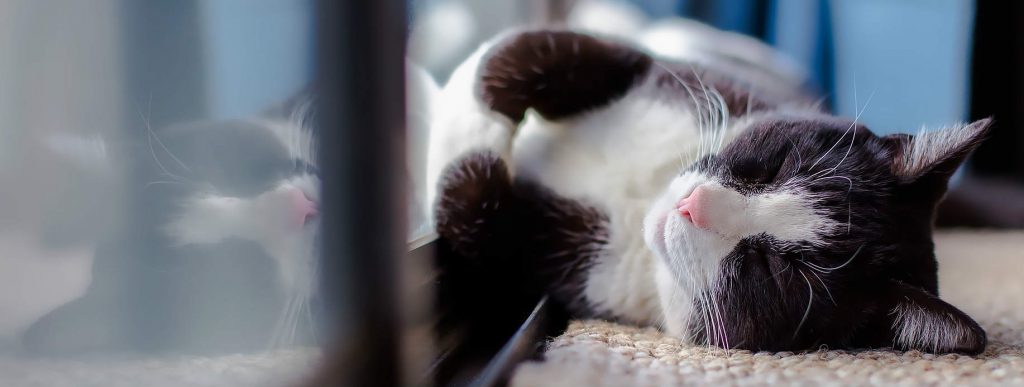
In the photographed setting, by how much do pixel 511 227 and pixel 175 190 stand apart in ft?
2.13

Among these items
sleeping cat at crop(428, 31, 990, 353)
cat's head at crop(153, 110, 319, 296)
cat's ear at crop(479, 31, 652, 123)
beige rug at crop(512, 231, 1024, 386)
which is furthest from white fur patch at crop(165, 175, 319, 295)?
cat's ear at crop(479, 31, 652, 123)

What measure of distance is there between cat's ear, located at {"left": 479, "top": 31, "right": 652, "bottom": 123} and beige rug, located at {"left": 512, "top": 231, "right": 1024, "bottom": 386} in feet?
1.11

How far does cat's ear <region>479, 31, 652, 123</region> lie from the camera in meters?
1.11

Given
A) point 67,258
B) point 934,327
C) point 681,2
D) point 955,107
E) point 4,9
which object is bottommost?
point 934,327

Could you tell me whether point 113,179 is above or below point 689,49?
below

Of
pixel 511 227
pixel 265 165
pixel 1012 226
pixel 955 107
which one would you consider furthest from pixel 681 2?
pixel 265 165

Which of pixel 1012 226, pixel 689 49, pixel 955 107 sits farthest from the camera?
pixel 955 107

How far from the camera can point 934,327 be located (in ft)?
2.71

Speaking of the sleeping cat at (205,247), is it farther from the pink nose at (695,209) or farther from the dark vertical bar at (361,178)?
the pink nose at (695,209)

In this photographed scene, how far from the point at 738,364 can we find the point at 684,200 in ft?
0.68

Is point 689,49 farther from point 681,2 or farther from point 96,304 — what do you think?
point 96,304

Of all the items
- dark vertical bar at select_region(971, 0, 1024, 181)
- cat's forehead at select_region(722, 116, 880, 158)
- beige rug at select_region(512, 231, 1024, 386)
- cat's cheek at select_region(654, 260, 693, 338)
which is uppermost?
dark vertical bar at select_region(971, 0, 1024, 181)

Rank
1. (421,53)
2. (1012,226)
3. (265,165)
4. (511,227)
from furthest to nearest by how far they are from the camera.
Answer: (1012,226) → (511,227) → (421,53) → (265,165)

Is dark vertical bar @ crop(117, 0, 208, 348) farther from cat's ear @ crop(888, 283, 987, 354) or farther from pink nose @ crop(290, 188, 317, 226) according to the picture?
cat's ear @ crop(888, 283, 987, 354)
